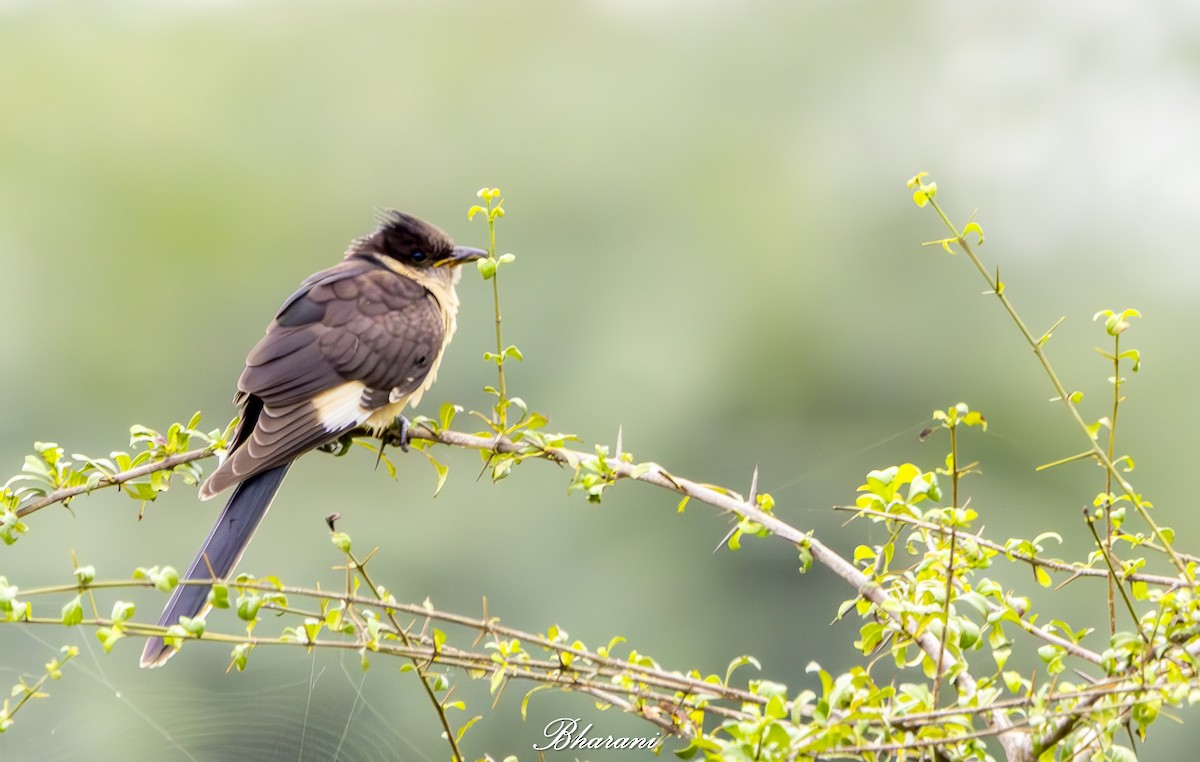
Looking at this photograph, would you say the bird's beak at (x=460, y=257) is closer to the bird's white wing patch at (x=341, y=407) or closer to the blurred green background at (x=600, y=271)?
the bird's white wing patch at (x=341, y=407)

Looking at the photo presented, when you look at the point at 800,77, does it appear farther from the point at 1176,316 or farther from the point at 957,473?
the point at 957,473

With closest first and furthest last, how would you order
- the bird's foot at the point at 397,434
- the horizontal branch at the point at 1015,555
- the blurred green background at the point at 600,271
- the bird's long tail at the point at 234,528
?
1. the horizontal branch at the point at 1015,555
2. the bird's long tail at the point at 234,528
3. the bird's foot at the point at 397,434
4. the blurred green background at the point at 600,271

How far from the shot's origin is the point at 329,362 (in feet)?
9.34

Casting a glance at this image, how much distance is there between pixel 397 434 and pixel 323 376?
0.81 ft

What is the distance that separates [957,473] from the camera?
1308 mm

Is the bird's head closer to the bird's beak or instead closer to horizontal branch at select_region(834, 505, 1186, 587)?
the bird's beak

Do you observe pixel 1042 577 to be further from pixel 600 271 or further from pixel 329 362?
pixel 600 271

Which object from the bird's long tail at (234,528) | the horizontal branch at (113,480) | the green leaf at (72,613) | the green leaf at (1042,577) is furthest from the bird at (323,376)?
the green leaf at (1042,577)

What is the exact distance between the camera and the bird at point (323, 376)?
248cm

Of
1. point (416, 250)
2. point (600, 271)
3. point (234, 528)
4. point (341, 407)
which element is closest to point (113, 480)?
point (234, 528)

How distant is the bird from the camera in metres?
Answer: 2.48

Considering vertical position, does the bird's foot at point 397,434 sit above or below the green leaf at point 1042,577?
below

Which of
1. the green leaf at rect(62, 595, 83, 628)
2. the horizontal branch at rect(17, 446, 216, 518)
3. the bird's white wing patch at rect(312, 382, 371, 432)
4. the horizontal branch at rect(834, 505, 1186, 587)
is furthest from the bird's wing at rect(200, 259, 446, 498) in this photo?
the horizontal branch at rect(834, 505, 1186, 587)

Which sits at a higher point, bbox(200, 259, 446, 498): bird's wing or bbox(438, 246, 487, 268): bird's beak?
bbox(438, 246, 487, 268): bird's beak
